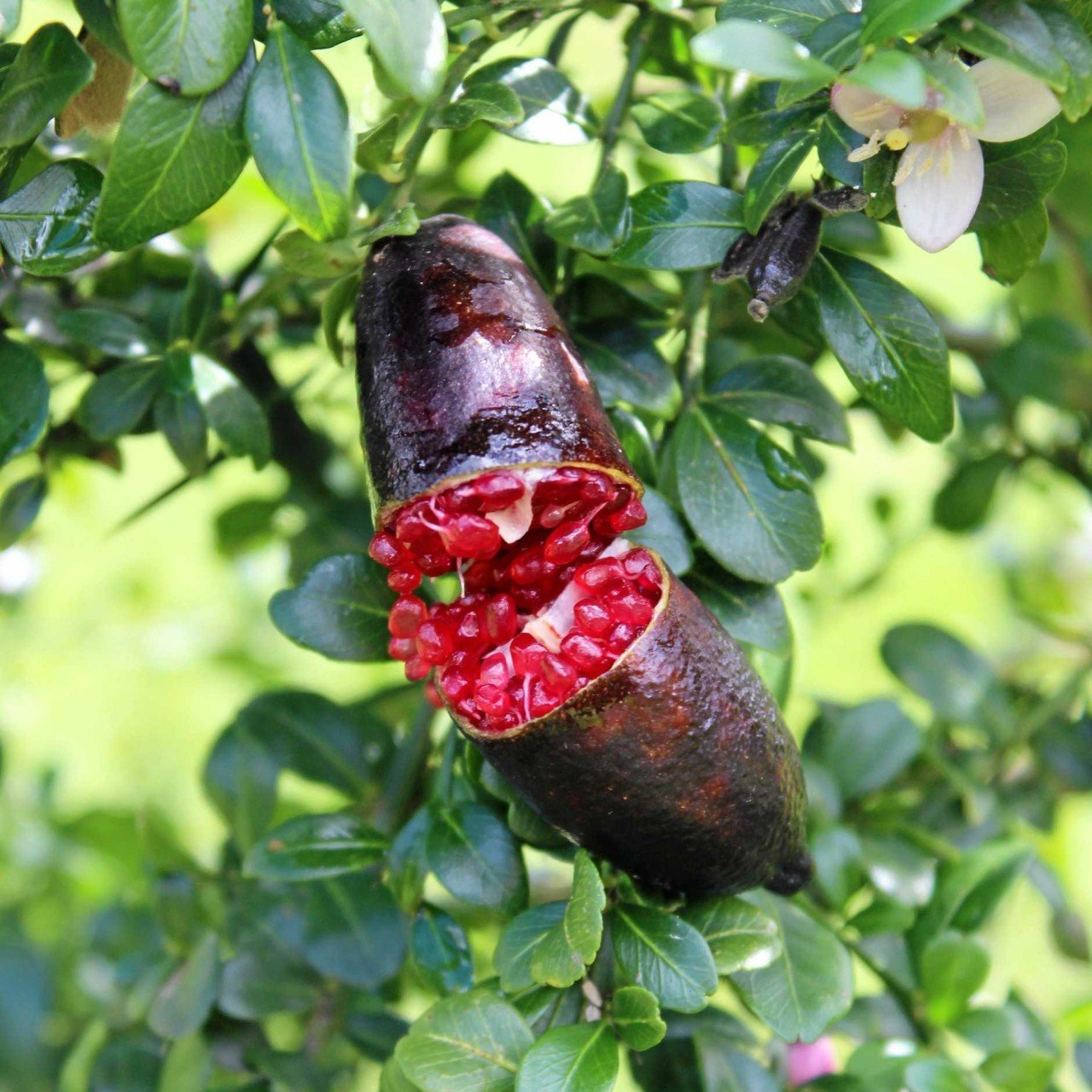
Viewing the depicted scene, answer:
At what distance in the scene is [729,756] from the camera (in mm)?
569

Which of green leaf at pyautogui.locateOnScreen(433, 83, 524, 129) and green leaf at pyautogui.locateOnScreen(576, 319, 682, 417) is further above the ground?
green leaf at pyautogui.locateOnScreen(433, 83, 524, 129)

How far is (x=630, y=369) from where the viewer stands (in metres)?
0.68

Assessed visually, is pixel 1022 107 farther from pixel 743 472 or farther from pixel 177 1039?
pixel 177 1039

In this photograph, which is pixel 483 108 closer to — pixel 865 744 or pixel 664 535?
pixel 664 535

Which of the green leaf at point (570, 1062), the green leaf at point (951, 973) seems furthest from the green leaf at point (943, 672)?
the green leaf at point (570, 1062)

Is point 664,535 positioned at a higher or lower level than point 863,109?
lower

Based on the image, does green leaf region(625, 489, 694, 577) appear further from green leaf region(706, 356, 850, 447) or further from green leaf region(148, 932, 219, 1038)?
green leaf region(148, 932, 219, 1038)

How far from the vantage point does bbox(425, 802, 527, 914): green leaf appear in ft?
2.04

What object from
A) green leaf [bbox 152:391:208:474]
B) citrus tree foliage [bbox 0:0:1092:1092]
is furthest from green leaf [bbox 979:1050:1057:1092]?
green leaf [bbox 152:391:208:474]

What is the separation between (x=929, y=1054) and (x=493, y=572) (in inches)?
15.5

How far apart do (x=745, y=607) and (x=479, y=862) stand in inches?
7.4

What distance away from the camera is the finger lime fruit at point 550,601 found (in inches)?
21.6

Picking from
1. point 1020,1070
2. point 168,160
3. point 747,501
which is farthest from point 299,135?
point 1020,1070

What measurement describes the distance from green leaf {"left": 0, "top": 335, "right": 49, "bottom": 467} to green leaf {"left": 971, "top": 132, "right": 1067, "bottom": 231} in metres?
0.48
